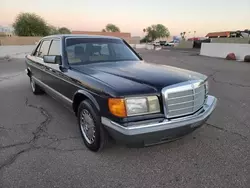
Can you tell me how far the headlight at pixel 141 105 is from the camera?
7.52 feet

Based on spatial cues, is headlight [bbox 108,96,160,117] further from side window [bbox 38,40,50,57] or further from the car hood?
side window [bbox 38,40,50,57]

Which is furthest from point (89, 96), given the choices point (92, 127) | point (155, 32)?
point (155, 32)

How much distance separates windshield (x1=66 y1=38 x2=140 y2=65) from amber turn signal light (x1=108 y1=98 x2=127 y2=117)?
4.86ft

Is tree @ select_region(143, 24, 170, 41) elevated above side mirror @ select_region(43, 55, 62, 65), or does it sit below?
above

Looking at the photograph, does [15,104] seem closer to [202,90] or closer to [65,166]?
[65,166]

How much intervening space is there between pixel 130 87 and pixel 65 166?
133 cm

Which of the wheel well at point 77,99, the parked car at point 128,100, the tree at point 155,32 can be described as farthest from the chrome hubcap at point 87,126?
the tree at point 155,32

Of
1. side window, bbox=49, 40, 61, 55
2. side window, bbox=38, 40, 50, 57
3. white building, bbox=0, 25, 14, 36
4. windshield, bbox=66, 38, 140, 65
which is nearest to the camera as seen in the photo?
windshield, bbox=66, 38, 140, 65

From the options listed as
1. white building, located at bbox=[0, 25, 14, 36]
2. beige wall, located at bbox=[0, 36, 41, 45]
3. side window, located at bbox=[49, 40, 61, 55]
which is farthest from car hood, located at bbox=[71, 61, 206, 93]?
white building, located at bbox=[0, 25, 14, 36]

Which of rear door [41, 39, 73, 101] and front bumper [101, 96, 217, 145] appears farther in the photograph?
rear door [41, 39, 73, 101]

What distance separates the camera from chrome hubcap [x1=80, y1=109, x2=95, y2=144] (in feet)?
9.32

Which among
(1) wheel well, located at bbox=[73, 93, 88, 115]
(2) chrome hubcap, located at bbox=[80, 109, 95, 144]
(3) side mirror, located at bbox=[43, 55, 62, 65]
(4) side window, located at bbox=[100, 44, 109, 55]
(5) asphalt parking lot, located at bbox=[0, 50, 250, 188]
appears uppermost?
(4) side window, located at bbox=[100, 44, 109, 55]

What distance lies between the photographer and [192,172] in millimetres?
2457

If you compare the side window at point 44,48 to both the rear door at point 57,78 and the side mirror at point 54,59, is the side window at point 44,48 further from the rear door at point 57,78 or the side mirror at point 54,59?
the side mirror at point 54,59
